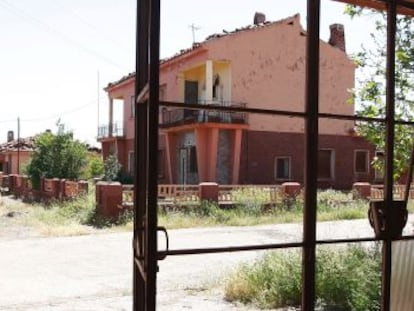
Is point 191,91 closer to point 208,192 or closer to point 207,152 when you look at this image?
point 207,152

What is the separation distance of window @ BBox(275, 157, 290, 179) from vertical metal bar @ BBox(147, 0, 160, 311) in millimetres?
19958

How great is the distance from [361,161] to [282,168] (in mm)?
4300

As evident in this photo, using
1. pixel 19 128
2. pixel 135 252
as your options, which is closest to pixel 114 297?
pixel 135 252

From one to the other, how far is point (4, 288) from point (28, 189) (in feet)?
58.5

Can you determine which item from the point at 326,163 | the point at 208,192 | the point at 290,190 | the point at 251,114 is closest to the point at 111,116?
the point at 251,114

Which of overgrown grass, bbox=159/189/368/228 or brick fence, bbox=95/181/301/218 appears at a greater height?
brick fence, bbox=95/181/301/218

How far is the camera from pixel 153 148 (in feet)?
8.45

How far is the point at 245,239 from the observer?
39.2 feet

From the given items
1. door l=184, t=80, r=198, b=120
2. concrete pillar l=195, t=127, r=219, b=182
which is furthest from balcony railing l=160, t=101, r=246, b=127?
door l=184, t=80, r=198, b=120

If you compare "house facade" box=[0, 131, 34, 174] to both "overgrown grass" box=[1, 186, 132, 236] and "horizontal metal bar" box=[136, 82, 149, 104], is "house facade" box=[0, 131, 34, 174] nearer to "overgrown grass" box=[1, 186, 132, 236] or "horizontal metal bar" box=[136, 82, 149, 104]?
"overgrown grass" box=[1, 186, 132, 236]

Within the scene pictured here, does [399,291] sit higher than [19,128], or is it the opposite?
[19,128]

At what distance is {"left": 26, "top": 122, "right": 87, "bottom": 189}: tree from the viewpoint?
23.0 m

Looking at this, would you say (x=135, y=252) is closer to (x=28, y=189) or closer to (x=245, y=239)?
(x=245, y=239)

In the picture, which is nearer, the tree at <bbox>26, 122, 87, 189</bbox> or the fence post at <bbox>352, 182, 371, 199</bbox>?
the fence post at <bbox>352, 182, 371, 199</bbox>
